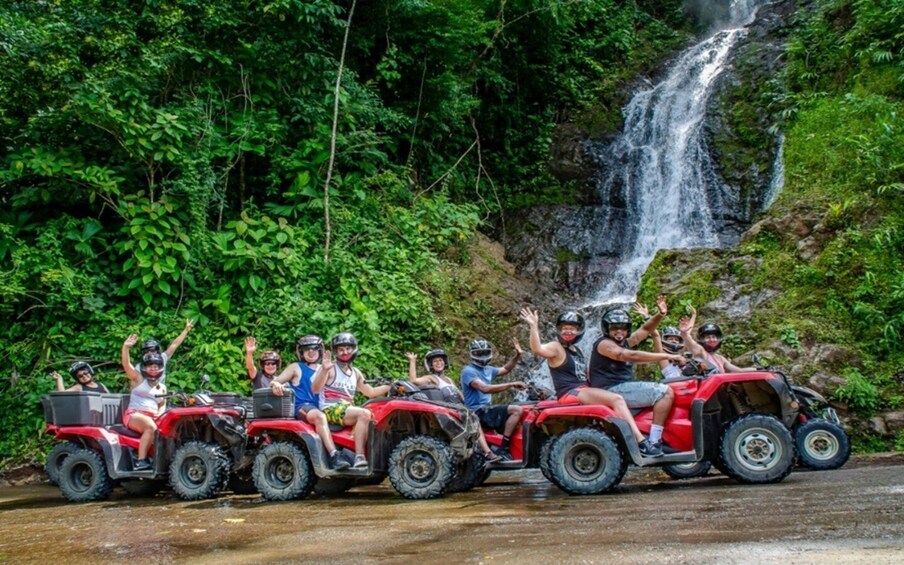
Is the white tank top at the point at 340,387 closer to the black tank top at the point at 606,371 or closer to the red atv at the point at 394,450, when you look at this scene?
the red atv at the point at 394,450

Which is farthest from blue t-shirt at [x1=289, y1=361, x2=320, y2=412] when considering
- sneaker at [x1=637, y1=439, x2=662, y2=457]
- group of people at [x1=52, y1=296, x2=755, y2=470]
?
sneaker at [x1=637, y1=439, x2=662, y2=457]

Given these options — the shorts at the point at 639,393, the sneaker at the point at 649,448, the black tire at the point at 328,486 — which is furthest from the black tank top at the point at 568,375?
the black tire at the point at 328,486

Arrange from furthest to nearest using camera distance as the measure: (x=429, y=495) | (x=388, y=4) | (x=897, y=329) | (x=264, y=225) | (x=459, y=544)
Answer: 1. (x=388, y=4)
2. (x=264, y=225)
3. (x=897, y=329)
4. (x=429, y=495)
5. (x=459, y=544)

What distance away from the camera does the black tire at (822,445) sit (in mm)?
7793

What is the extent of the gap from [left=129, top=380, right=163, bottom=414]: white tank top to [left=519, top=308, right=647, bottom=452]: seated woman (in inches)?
184

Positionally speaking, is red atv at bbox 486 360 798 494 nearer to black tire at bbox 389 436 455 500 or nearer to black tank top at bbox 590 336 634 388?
black tank top at bbox 590 336 634 388

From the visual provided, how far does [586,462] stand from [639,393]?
78cm

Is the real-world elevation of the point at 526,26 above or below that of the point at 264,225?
above

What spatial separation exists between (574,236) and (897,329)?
357 inches

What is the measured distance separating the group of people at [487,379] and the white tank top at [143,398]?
0.04 ft

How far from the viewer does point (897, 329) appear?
1044cm

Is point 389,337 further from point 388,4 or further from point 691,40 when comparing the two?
point 691,40

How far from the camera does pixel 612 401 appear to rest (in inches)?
271

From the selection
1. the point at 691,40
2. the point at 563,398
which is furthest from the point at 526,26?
the point at 563,398
